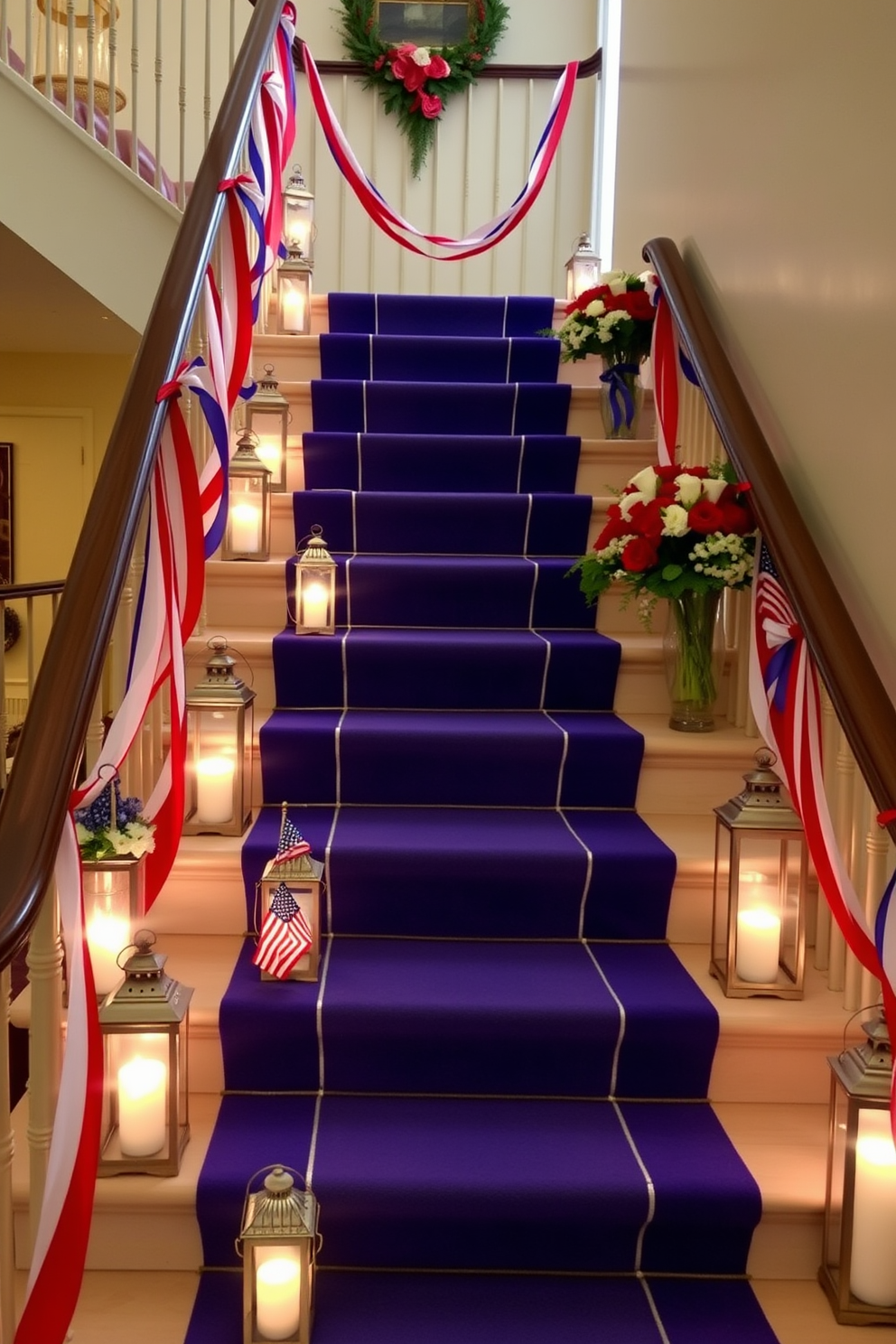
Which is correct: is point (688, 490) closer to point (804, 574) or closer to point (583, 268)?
point (804, 574)

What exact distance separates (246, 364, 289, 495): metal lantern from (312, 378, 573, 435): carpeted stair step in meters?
0.31

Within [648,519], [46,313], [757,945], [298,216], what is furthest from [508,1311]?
[46,313]

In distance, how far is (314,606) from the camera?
326 cm

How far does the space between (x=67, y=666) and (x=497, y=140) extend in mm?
4870

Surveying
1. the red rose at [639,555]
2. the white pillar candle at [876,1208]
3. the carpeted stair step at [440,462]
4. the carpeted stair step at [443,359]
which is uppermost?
the carpeted stair step at [443,359]

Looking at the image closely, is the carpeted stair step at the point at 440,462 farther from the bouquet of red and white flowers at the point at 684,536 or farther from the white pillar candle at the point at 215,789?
the white pillar candle at the point at 215,789

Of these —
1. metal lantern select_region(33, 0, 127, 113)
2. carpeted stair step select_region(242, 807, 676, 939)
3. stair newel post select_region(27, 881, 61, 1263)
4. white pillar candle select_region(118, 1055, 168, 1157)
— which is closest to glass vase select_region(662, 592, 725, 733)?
carpeted stair step select_region(242, 807, 676, 939)

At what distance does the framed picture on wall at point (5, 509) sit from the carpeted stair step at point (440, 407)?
371 cm

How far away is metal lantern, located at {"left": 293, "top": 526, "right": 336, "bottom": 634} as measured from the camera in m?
3.23

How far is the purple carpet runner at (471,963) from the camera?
1.99m

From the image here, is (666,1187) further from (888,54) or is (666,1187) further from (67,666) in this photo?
(888,54)

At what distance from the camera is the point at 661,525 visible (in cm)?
282

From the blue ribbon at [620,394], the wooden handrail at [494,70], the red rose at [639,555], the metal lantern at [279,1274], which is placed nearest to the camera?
the metal lantern at [279,1274]

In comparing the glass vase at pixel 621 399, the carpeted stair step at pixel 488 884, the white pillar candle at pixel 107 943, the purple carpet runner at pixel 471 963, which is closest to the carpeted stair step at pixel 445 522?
the purple carpet runner at pixel 471 963
